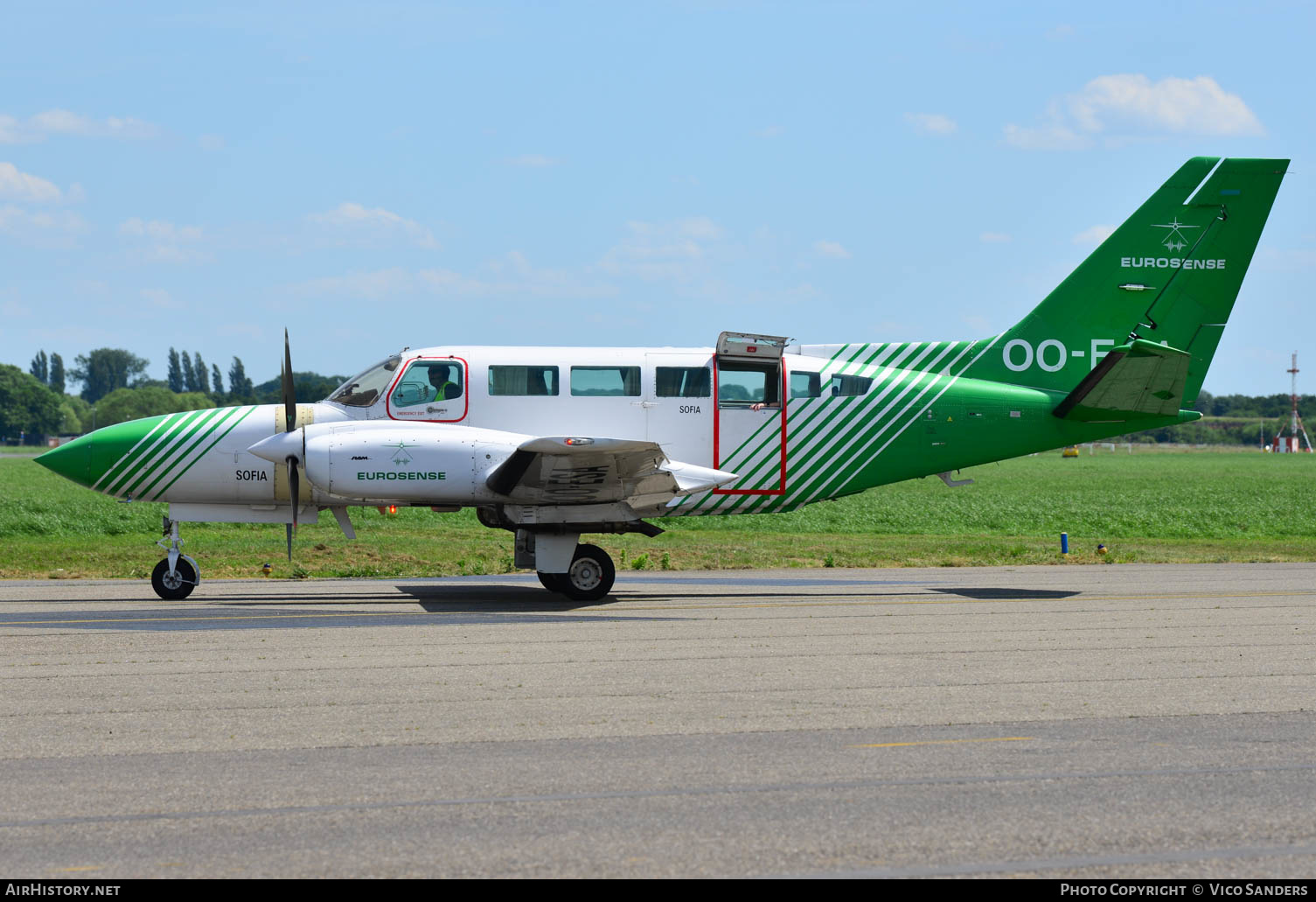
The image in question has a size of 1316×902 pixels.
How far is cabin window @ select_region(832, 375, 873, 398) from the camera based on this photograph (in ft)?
57.1

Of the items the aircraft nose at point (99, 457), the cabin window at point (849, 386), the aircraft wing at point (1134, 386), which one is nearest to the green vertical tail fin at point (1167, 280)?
the aircraft wing at point (1134, 386)

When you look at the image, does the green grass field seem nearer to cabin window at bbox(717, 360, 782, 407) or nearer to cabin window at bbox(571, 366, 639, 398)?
cabin window at bbox(571, 366, 639, 398)

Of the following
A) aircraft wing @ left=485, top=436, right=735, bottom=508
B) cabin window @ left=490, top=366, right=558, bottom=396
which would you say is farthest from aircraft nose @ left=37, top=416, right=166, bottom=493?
aircraft wing @ left=485, top=436, right=735, bottom=508

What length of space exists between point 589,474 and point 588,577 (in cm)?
151

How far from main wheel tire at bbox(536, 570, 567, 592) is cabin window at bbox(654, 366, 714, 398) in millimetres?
2907

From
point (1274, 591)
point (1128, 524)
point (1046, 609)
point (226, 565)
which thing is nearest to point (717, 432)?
point (1046, 609)

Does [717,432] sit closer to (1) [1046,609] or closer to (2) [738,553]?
(1) [1046,609]

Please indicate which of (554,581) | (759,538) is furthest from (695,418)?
(759,538)

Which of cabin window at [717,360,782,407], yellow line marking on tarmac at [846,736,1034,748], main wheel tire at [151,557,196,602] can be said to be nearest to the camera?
yellow line marking on tarmac at [846,736,1034,748]

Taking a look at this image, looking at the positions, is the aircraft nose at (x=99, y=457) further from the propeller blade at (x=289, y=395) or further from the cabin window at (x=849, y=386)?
the cabin window at (x=849, y=386)

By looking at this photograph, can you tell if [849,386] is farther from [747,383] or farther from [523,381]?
[523,381]

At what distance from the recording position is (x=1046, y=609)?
1484cm

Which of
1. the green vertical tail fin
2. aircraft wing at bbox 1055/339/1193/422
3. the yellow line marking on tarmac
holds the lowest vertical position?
the yellow line marking on tarmac

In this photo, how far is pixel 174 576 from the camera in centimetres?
1580
